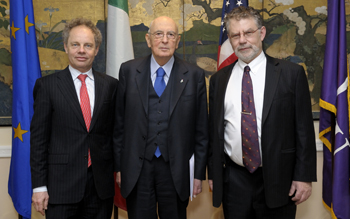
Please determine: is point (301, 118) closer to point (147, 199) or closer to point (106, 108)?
point (147, 199)

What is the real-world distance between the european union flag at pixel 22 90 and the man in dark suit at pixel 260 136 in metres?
1.68

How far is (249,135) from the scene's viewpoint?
1889 mm

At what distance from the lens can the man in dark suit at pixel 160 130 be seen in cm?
198

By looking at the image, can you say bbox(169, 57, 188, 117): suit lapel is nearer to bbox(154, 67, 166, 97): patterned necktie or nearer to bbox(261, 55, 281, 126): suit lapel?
bbox(154, 67, 166, 97): patterned necktie

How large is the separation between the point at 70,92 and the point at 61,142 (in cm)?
33

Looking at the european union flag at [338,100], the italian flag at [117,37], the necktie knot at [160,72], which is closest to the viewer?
the necktie knot at [160,72]

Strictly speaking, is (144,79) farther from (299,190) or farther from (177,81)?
(299,190)

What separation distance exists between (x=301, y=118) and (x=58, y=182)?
1.63 metres

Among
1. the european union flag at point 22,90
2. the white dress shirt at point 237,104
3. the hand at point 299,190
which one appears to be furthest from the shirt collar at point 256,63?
the european union flag at point 22,90

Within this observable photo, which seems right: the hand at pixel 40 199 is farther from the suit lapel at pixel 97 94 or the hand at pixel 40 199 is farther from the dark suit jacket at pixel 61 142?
the suit lapel at pixel 97 94

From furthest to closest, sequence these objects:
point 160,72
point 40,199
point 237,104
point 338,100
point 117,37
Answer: point 117,37, point 338,100, point 160,72, point 237,104, point 40,199

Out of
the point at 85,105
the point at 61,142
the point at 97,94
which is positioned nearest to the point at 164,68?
the point at 97,94

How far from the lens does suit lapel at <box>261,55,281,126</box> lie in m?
1.85

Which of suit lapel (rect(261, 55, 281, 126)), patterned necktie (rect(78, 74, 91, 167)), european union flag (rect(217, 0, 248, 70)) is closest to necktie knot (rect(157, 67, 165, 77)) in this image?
patterned necktie (rect(78, 74, 91, 167))
